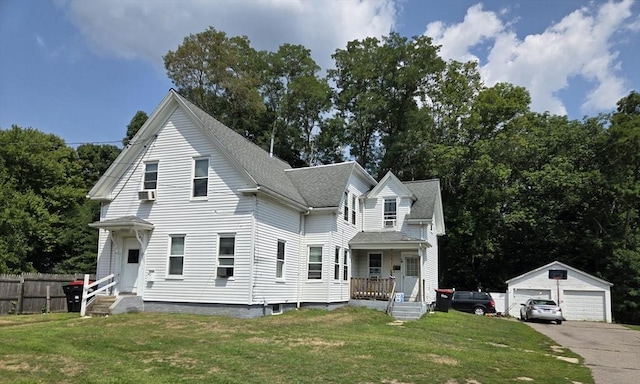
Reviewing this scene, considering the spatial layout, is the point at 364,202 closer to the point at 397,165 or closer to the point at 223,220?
the point at 223,220

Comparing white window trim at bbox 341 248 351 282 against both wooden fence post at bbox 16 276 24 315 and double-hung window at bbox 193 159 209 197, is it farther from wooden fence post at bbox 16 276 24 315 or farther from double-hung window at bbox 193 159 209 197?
wooden fence post at bbox 16 276 24 315

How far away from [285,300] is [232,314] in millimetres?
3245

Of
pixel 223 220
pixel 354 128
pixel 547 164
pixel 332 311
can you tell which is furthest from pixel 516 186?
pixel 223 220

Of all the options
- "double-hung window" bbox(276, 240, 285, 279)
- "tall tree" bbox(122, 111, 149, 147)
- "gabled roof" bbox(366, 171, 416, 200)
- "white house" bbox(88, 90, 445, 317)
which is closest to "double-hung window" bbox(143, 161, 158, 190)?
"white house" bbox(88, 90, 445, 317)

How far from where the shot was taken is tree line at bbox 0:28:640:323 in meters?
34.3

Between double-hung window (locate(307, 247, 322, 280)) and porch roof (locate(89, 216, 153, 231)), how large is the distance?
6.94 metres

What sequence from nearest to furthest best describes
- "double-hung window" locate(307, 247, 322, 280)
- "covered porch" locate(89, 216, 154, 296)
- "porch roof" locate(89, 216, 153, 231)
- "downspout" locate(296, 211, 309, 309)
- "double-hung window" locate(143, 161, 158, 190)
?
1. "porch roof" locate(89, 216, 153, 231)
2. "covered porch" locate(89, 216, 154, 296)
3. "double-hung window" locate(143, 161, 158, 190)
4. "downspout" locate(296, 211, 309, 309)
5. "double-hung window" locate(307, 247, 322, 280)

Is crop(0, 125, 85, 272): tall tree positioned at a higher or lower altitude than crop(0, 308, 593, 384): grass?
higher

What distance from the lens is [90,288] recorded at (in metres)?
18.1

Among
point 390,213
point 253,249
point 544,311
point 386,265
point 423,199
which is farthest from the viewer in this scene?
point 544,311

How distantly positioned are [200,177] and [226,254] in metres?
3.23

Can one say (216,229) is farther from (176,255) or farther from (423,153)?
(423,153)

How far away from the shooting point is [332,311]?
793 inches

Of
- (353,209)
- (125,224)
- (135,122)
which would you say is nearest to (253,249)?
(125,224)
